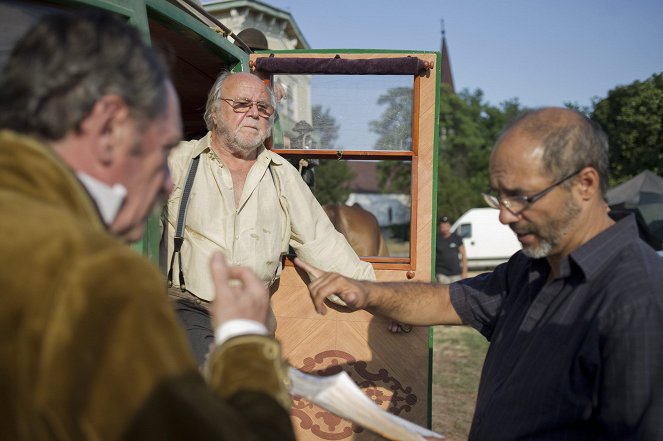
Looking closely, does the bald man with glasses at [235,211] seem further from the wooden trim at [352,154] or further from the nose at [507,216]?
the nose at [507,216]

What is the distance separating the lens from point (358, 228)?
231 inches

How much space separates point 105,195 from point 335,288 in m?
1.43

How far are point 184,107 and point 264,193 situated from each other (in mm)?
2158

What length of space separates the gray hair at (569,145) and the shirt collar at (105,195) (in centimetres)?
146

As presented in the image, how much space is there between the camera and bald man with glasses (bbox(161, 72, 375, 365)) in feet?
11.7

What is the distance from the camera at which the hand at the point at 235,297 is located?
4.76ft

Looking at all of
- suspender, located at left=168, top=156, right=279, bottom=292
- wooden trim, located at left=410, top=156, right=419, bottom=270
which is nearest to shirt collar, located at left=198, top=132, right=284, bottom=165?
suspender, located at left=168, top=156, right=279, bottom=292

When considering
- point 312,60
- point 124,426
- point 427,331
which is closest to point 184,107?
point 312,60

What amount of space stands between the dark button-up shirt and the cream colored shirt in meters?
1.56

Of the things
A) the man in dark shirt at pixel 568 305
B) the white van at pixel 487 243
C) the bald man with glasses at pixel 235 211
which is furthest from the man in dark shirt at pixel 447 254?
the man in dark shirt at pixel 568 305

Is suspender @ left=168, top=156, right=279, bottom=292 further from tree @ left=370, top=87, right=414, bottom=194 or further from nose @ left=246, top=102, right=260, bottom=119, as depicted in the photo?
tree @ left=370, top=87, right=414, bottom=194

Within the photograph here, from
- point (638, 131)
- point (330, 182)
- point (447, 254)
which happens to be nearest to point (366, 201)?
point (330, 182)

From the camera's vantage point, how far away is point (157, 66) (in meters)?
1.37

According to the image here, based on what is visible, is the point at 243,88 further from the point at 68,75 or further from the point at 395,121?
the point at 68,75
